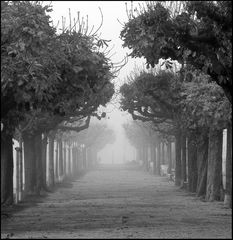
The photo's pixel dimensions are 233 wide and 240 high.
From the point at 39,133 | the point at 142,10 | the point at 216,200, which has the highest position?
the point at 142,10

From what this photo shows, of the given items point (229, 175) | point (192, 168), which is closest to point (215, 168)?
point (229, 175)

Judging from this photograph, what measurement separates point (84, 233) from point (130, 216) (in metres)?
7.73

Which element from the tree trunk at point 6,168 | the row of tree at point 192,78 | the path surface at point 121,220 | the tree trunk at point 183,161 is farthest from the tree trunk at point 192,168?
the tree trunk at point 6,168

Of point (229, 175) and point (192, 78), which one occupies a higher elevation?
point (192, 78)

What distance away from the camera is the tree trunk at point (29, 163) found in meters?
47.9

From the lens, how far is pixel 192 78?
3434cm

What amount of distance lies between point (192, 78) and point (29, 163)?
16.5m

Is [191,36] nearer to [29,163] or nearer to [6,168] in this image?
[6,168]

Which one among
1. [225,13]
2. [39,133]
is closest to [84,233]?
[225,13]

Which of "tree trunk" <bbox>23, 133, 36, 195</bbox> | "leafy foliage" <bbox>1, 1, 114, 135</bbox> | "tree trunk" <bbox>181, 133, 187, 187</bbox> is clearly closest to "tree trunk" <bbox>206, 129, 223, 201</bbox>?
"tree trunk" <bbox>23, 133, 36, 195</bbox>

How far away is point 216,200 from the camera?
41094 mm

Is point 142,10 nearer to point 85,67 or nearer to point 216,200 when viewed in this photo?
point 85,67

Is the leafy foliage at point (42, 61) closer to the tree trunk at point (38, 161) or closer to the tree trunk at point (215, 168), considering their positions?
the tree trunk at point (215, 168)

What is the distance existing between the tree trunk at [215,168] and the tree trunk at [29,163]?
456 inches
